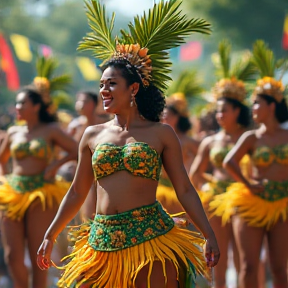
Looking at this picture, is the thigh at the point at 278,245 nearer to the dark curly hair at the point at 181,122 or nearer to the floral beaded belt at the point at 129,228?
the floral beaded belt at the point at 129,228

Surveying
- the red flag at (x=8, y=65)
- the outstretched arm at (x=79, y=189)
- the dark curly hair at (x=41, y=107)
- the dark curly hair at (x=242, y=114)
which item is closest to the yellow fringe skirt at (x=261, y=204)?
the dark curly hair at (x=242, y=114)

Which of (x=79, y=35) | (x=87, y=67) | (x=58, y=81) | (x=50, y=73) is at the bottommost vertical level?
(x=58, y=81)

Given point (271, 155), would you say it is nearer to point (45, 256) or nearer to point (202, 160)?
point (202, 160)

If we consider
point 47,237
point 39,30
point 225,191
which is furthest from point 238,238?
point 39,30

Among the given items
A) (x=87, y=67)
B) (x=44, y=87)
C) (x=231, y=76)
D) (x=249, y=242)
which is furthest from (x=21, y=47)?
(x=249, y=242)

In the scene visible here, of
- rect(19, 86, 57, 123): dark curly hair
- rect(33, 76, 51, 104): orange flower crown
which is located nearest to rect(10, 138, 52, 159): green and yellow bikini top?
rect(19, 86, 57, 123): dark curly hair

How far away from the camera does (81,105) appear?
10.7 metres

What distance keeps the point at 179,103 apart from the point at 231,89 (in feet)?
5.99

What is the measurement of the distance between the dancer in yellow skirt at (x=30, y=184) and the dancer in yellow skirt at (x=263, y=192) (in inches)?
67.2

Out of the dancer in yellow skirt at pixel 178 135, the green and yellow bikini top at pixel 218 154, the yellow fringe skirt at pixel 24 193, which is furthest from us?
the dancer in yellow skirt at pixel 178 135

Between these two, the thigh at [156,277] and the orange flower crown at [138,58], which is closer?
the thigh at [156,277]

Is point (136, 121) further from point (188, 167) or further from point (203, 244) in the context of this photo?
point (188, 167)

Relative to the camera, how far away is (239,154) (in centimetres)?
851

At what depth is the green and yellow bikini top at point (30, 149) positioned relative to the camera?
8711 mm
